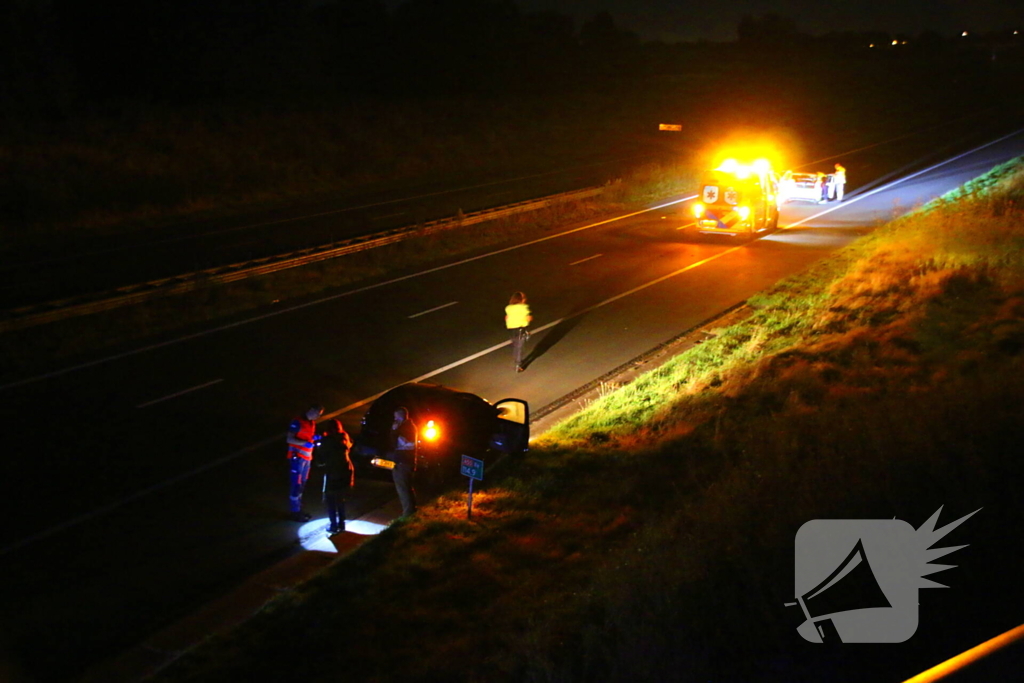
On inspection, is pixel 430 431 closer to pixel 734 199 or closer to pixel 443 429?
pixel 443 429

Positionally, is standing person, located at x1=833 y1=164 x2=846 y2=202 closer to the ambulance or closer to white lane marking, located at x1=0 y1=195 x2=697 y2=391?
the ambulance

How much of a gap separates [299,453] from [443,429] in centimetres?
172

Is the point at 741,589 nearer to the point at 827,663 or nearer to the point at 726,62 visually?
the point at 827,663

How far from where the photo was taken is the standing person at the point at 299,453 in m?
9.61

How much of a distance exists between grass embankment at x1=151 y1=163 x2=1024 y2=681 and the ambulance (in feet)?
44.4

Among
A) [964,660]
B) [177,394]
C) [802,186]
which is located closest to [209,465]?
[177,394]

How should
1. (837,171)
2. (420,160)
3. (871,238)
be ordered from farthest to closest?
(420,160) < (837,171) < (871,238)

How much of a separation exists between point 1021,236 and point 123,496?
66.6ft

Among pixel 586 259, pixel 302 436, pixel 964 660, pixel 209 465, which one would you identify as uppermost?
pixel 964 660

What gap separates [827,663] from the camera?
17.4ft

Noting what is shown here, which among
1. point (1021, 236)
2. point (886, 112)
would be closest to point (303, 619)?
point (1021, 236)

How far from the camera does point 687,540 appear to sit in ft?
23.2

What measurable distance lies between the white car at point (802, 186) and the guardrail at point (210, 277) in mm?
11241

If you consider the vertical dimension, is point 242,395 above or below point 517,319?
below
